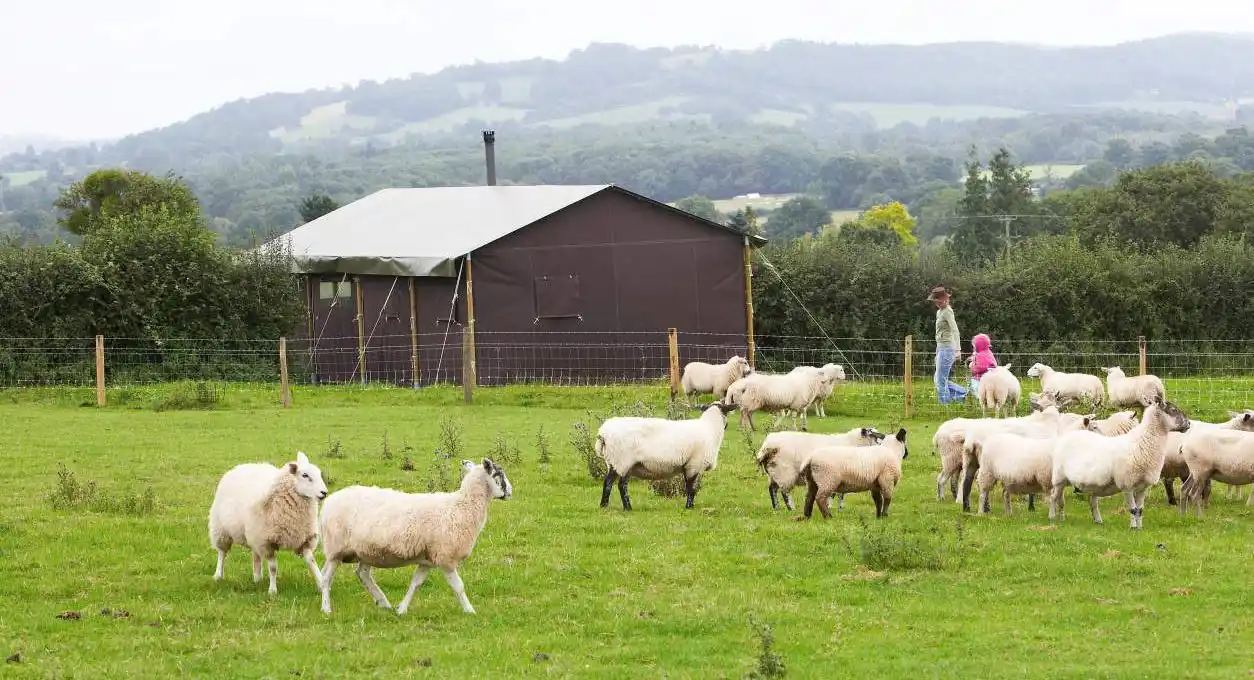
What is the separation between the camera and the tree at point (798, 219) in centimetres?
12269

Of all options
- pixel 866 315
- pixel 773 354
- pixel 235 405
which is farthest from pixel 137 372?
pixel 866 315

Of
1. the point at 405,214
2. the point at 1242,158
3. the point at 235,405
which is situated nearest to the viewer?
the point at 235,405

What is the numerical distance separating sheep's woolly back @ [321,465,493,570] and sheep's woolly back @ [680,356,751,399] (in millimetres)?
13979

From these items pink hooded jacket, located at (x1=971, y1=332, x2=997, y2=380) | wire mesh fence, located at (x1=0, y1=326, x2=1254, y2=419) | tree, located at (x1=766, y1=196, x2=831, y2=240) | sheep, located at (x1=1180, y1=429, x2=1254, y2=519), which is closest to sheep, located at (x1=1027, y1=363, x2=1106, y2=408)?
pink hooded jacket, located at (x1=971, y1=332, x2=997, y2=380)

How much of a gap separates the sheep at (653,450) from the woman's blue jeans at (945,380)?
10139 mm

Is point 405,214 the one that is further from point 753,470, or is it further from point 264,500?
point 264,500

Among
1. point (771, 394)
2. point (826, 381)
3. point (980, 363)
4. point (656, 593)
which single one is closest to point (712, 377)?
point (826, 381)

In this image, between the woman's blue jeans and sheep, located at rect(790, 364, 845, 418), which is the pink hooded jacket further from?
sheep, located at rect(790, 364, 845, 418)

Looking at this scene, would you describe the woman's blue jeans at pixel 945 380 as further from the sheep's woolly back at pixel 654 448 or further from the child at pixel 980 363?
the sheep's woolly back at pixel 654 448

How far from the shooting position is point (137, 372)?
28.6 metres

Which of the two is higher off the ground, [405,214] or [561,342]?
[405,214]

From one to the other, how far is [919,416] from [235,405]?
484 inches

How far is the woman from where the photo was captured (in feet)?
77.0

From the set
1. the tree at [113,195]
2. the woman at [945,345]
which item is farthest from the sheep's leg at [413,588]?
the tree at [113,195]
